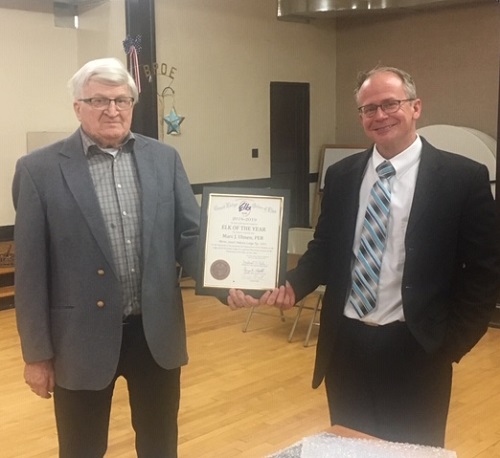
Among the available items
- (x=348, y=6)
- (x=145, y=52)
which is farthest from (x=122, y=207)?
(x=348, y=6)

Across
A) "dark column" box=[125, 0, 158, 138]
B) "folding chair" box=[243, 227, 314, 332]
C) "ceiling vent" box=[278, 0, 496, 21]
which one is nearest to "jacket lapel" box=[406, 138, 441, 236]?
"folding chair" box=[243, 227, 314, 332]

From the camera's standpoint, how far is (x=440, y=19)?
8.58m

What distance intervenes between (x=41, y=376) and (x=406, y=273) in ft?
3.85

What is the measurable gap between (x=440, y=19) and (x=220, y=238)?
702 centimetres

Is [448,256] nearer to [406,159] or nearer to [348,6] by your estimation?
[406,159]

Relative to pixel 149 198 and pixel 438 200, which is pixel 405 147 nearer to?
pixel 438 200

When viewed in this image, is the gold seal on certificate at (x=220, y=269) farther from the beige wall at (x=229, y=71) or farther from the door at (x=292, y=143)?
the door at (x=292, y=143)

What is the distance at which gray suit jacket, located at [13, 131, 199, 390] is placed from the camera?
88.1 inches

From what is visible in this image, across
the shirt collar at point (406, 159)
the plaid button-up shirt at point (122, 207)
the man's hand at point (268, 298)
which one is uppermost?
the shirt collar at point (406, 159)

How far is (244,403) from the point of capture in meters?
4.30

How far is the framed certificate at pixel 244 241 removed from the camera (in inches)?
96.5

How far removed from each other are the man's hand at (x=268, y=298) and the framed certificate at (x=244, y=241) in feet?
0.07

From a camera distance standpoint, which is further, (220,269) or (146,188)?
(220,269)

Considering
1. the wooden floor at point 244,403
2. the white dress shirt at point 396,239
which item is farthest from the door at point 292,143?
the white dress shirt at point 396,239
